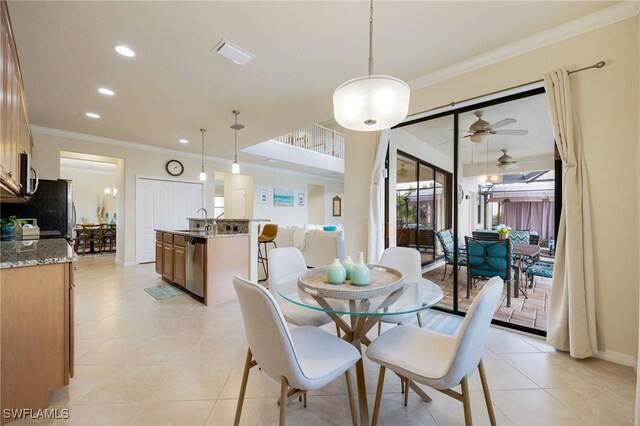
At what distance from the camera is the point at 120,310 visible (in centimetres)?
311

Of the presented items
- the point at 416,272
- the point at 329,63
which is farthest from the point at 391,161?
the point at 416,272

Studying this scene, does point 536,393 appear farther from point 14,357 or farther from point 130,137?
Result: point 130,137

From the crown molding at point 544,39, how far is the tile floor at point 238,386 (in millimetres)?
2626

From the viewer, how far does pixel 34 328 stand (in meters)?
1.51

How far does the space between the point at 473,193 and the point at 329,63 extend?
2322 mm

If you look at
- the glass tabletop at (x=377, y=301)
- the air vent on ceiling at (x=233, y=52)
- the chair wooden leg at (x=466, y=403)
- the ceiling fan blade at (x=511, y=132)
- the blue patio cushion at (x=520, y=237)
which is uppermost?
the air vent on ceiling at (x=233, y=52)

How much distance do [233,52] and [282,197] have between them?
6.16 m

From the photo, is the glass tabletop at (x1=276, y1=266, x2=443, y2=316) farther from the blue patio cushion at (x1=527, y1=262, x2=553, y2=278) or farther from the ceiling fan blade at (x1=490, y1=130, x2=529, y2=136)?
the ceiling fan blade at (x1=490, y1=130, x2=529, y2=136)

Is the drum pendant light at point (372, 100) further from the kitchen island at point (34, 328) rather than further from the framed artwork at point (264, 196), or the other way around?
the framed artwork at point (264, 196)

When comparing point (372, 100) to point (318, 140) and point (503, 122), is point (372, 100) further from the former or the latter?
point (318, 140)

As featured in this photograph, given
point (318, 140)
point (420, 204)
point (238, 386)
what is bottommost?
point (238, 386)

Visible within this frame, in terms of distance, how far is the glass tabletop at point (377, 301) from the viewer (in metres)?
1.30

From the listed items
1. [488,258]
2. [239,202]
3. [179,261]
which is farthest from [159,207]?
[488,258]

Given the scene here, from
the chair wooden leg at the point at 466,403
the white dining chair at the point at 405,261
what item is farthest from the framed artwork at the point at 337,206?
the chair wooden leg at the point at 466,403
